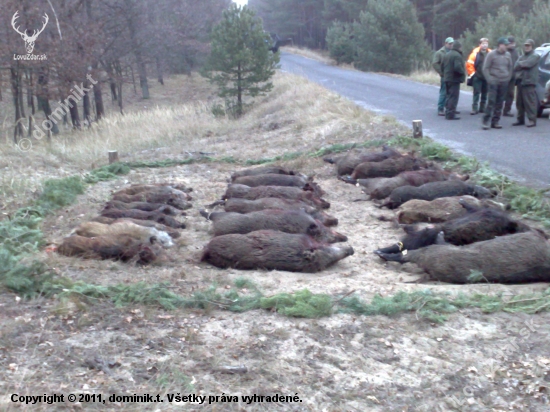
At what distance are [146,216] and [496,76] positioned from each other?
29.7 feet

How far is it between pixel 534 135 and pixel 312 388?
11.0m

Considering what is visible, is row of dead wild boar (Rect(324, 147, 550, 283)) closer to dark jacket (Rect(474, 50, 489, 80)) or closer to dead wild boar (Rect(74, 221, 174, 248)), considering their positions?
dead wild boar (Rect(74, 221, 174, 248))

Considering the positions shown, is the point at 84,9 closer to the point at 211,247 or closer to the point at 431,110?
the point at 431,110

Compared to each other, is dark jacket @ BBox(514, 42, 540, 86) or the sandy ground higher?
dark jacket @ BBox(514, 42, 540, 86)

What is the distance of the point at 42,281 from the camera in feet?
20.2

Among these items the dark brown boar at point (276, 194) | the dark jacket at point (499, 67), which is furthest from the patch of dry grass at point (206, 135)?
the dark brown boar at point (276, 194)

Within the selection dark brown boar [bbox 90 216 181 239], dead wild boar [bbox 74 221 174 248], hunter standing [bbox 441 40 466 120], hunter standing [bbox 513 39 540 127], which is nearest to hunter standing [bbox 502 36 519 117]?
hunter standing [bbox 513 39 540 127]

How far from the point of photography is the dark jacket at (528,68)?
14.0 meters

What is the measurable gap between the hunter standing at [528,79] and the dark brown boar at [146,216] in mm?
9325

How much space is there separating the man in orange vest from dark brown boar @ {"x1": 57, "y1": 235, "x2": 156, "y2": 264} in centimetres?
1112

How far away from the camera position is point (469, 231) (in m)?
8.14

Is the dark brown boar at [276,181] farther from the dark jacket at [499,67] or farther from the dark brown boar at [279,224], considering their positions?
the dark jacket at [499,67]

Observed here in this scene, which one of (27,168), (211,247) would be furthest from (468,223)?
(27,168)

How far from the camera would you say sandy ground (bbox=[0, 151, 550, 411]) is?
4.60 m
